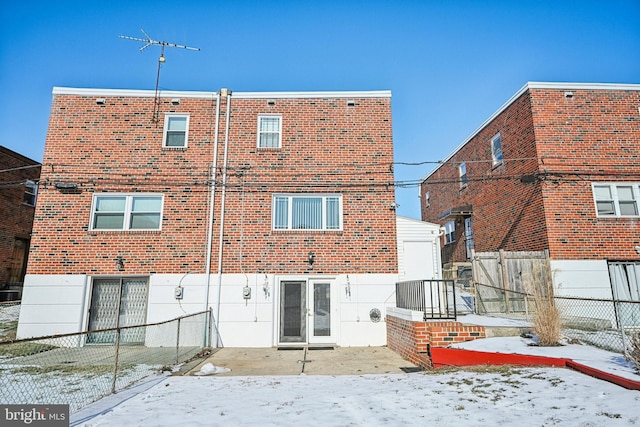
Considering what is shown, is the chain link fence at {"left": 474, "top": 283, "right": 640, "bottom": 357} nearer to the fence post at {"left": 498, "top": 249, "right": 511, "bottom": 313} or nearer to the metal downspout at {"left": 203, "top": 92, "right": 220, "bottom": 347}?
the fence post at {"left": 498, "top": 249, "right": 511, "bottom": 313}

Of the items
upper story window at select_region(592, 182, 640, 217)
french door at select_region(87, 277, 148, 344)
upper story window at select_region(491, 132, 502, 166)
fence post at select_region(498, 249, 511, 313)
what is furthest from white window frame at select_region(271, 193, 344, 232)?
upper story window at select_region(592, 182, 640, 217)

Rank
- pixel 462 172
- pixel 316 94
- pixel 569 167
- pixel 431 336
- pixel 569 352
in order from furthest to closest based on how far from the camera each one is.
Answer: pixel 462 172 < pixel 316 94 < pixel 569 167 < pixel 431 336 < pixel 569 352

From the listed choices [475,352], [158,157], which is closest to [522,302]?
[475,352]

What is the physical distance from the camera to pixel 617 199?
40.9 feet

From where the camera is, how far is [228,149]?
1278 cm

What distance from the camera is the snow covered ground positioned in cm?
452

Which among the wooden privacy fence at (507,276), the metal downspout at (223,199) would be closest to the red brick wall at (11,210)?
the metal downspout at (223,199)

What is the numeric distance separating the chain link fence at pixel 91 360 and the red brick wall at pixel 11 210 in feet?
30.0

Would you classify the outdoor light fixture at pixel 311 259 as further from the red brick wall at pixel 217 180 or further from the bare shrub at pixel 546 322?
the bare shrub at pixel 546 322

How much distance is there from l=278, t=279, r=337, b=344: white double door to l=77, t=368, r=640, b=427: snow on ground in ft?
15.8

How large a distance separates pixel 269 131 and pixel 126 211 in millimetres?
5351

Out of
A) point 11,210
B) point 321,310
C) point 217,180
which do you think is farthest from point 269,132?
point 11,210

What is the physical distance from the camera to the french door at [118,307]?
1165 centimetres

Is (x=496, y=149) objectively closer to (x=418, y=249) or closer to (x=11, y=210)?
(x=418, y=249)
